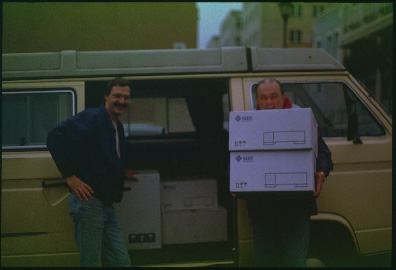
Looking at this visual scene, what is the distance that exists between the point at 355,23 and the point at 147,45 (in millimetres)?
13557

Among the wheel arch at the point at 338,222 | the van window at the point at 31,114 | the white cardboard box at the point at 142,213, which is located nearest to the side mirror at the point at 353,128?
the wheel arch at the point at 338,222

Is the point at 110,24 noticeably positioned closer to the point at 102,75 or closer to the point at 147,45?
the point at 147,45

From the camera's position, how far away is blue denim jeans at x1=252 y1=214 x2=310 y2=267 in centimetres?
277

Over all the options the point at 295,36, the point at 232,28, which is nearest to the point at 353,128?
the point at 295,36

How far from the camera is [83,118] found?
2.93 meters

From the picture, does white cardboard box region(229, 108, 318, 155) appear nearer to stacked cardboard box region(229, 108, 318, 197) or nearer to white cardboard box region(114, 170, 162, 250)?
stacked cardboard box region(229, 108, 318, 197)

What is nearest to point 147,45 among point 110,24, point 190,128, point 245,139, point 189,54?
point 110,24

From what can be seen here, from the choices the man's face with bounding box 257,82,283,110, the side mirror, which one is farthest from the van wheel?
the man's face with bounding box 257,82,283,110

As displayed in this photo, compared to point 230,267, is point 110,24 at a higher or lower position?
higher

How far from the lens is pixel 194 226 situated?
4004mm

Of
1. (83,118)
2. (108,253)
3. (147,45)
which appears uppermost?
(147,45)

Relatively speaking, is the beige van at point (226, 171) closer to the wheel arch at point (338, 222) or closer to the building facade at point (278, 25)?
the wheel arch at point (338, 222)

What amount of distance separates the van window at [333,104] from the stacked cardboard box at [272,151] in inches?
32.2

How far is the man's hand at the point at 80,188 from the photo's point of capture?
2.83m
